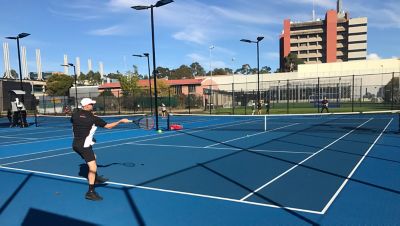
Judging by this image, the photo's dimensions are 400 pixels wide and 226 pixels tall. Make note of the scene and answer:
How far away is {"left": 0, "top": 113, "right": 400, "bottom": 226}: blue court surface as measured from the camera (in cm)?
541

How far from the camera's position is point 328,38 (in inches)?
4535

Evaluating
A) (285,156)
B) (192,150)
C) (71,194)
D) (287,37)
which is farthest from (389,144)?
(287,37)

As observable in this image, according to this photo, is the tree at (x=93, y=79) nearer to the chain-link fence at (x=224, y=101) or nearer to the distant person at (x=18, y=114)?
the chain-link fence at (x=224, y=101)

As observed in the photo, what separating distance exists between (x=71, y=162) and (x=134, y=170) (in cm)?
260

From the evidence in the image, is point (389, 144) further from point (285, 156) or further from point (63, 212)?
point (63, 212)

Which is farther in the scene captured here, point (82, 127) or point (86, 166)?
point (86, 166)

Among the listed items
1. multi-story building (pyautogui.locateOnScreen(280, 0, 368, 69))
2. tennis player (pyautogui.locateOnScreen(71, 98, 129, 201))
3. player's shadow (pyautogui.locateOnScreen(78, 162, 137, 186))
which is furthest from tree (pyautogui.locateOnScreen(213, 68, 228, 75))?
tennis player (pyautogui.locateOnScreen(71, 98, 129, 201))

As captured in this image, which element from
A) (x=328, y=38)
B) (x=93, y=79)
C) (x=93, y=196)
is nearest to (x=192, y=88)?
(x=328, y=38)

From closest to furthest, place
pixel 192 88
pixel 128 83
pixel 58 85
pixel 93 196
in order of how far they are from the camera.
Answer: pixel 93 196
pixel 128 83
pixel 192 88
pixel 58 85

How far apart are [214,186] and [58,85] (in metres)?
92.7

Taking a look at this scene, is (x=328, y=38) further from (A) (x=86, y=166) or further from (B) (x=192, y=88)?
(A) (x=86, y=166)

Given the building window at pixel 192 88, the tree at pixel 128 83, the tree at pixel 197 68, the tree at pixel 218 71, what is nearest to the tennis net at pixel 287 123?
the tree at pixel 128 83

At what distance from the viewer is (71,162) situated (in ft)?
34.4

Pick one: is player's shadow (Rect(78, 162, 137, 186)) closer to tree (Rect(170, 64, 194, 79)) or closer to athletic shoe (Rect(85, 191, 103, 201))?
athletic shoe (Rect(85, 191, 103, 201))
